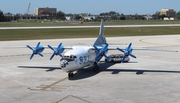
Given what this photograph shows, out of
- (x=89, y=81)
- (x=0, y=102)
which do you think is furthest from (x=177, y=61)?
(x=0, y=102)

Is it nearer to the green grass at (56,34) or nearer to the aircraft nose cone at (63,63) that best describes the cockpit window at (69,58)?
the aircraft nose cone at (63,63)

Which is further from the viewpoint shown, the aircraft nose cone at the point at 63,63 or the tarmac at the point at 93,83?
the aircraft nose cone at the point at 63,63

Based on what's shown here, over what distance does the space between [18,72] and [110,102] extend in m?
15.1

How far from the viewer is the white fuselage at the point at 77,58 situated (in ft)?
93.6

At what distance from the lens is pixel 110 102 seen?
2156 cm

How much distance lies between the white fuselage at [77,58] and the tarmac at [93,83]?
1252mm

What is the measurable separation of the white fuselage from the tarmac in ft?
4.11

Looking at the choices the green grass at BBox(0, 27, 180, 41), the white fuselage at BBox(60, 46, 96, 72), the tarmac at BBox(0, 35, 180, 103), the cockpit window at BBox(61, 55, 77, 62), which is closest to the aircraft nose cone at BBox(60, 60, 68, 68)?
the white fuselage at BBox(60, 46, 96, 72)

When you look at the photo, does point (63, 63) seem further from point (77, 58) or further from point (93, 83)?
point (93, 83)

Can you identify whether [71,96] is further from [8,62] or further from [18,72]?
[8,62]

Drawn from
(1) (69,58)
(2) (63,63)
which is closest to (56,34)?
(1) (69,58)

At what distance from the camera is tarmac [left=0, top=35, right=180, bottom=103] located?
22.7 metres


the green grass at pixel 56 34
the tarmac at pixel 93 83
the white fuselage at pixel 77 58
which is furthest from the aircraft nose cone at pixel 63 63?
the green grass at pixel 56 34

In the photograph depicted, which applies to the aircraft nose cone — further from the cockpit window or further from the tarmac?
the tarmac
